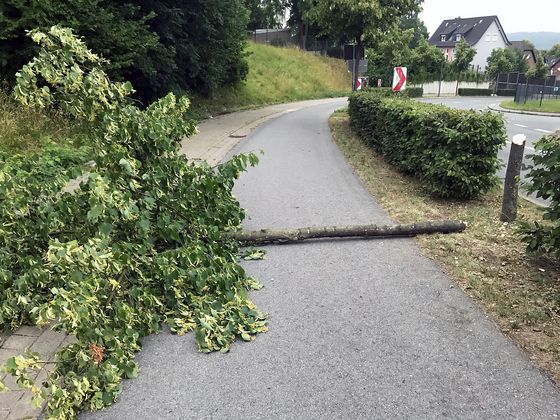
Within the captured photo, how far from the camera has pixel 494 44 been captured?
3270 inches

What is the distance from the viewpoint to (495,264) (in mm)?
4918

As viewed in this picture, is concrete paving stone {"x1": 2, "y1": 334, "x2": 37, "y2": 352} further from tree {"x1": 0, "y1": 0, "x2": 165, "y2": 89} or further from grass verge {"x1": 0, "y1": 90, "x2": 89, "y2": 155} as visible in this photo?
tree {"x1": 0, "y1": 0, "x2": 165, "y2": 89}

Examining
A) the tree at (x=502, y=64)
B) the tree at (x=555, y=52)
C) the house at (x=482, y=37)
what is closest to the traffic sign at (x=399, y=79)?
the tree at (x=502, y=64)

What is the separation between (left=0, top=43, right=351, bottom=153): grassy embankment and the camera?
8.44 metres

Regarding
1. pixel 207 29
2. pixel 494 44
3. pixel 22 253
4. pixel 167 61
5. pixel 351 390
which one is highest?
pixel 494 44

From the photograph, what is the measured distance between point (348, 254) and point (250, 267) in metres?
1.15

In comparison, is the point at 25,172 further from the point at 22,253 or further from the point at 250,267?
the point at 250,267

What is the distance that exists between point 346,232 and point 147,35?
897 cm

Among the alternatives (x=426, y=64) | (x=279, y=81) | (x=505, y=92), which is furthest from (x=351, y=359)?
(x=505, y=92)

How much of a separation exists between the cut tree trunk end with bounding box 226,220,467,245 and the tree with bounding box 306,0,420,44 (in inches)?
611

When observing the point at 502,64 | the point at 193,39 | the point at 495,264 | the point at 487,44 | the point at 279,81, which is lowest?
the point at 495,264

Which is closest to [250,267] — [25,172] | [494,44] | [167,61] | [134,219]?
[134,219]

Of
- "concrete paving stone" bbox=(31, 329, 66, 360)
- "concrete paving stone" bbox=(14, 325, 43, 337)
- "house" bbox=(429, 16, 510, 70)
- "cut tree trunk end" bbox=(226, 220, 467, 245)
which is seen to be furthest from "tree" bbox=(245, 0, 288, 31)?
"concrete paving stone" bbox=(31, 329, 66, 360)

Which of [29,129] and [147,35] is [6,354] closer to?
[29,129]
